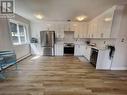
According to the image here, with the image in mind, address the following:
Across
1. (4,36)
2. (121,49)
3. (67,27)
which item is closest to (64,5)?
(4,36)

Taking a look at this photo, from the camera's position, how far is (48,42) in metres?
6.58

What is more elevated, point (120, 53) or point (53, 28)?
point (53, 28)

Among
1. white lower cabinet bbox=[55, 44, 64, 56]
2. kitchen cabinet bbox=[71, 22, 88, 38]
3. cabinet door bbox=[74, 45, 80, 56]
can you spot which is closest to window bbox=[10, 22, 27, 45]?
white lower cabinet bbox=[55, 44, 64, 56]

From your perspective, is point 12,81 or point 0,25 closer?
point 12,81

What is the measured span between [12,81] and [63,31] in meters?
4.60

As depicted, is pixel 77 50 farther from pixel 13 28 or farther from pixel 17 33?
pixel 13 28

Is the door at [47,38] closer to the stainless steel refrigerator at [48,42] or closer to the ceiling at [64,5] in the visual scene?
the stainless steel refrigerator at [48,42]

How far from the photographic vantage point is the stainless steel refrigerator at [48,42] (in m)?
6.48

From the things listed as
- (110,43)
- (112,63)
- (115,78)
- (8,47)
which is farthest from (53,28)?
(115,78)

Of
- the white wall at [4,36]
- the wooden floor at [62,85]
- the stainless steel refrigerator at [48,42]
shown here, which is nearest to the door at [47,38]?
the stainless steel refrigerator at [48,42]

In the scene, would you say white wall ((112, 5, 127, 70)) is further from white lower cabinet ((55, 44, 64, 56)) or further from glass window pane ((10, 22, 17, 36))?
glass window pane ((10, 22, 17, 36))

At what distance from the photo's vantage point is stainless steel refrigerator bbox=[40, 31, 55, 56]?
6.48 m

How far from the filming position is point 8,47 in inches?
161

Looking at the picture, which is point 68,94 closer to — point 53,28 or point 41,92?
point 41,92
